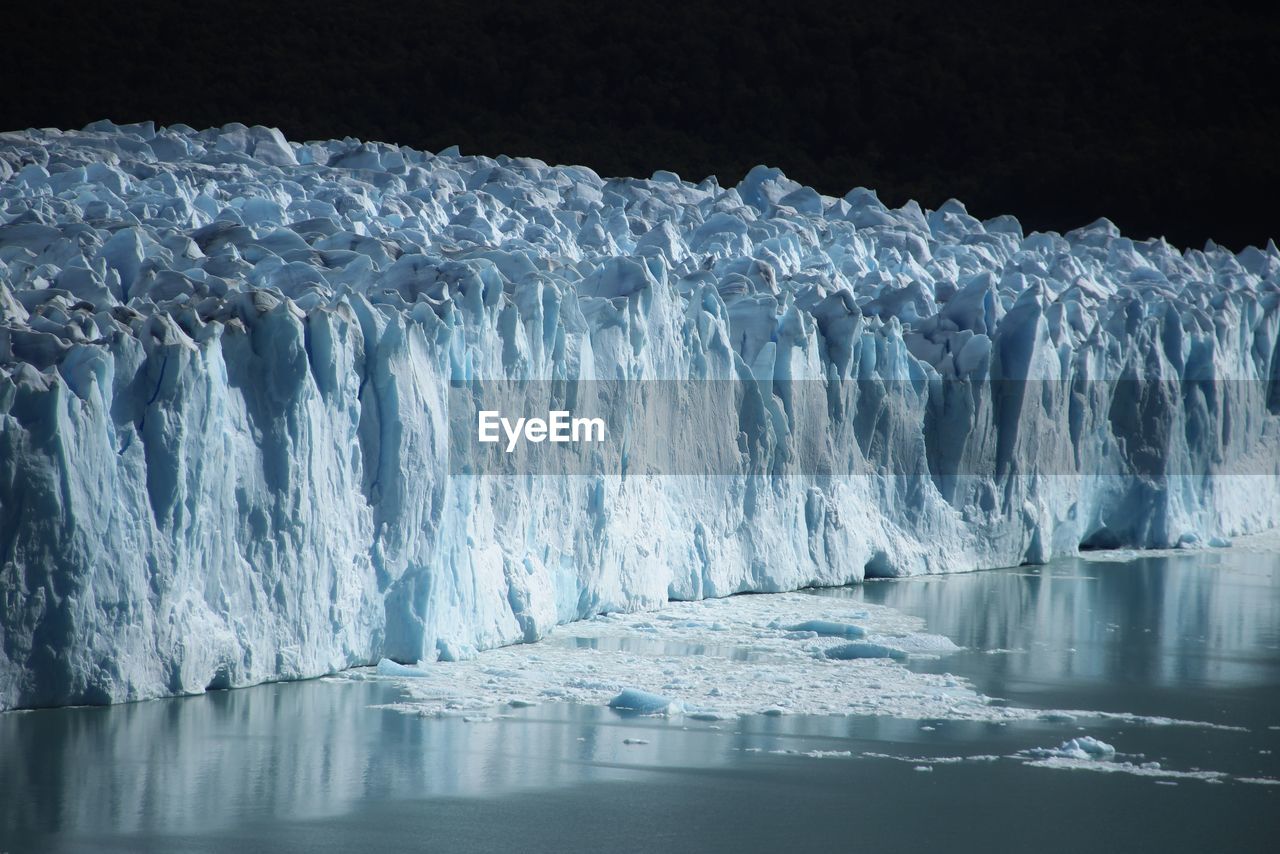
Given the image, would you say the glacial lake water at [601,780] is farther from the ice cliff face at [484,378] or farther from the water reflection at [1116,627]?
the ice cliff face at [484,378]

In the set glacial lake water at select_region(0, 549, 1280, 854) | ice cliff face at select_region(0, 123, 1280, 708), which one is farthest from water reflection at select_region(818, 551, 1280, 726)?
ice cliff face at select_region(0, 123, 1280, 708)

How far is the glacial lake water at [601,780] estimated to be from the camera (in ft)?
17.5

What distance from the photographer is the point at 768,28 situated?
30234 mm

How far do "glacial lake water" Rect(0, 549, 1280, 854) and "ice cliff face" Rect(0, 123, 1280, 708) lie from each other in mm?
417

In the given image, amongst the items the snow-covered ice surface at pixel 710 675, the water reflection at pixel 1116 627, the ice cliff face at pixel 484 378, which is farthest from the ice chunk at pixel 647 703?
the water reflection at pixel 1116 627

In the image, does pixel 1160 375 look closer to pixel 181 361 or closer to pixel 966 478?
pixel 966 478

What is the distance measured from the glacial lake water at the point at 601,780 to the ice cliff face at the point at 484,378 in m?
0.42

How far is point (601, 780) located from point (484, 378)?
2.49 meters

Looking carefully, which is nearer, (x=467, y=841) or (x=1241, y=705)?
(x=467, y=841)

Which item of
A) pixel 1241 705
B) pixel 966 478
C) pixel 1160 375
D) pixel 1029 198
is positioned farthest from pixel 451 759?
pixel 1029 198

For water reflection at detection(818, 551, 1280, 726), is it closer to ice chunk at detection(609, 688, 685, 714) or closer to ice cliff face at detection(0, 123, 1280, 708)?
ice cliff face at detection(0, 123, 1280, 708)

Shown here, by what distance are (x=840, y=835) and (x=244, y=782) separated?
1.88 meters

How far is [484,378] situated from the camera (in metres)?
7.90

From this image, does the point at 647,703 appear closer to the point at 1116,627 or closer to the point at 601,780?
the point at 601,780
